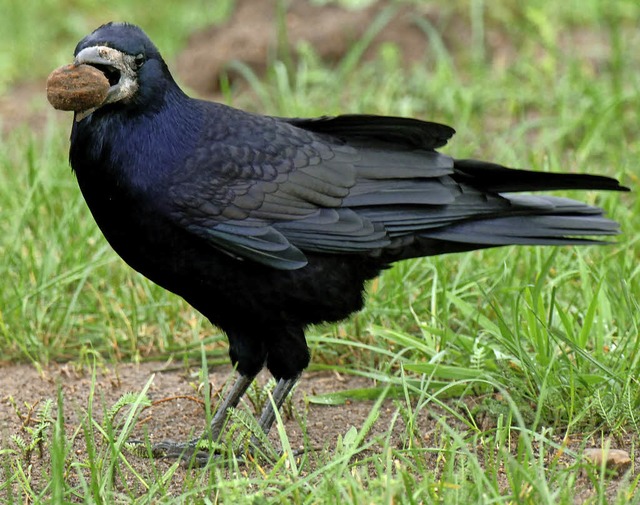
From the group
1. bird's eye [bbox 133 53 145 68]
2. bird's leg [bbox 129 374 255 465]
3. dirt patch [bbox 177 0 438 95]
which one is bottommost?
bird's leg [bbox 129 374 255 465]

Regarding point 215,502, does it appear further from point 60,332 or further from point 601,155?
point 601,155

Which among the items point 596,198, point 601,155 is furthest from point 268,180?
point 601,155

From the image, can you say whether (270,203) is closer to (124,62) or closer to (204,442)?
(124,62)

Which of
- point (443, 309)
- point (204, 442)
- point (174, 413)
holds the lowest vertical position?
point (174, 413)

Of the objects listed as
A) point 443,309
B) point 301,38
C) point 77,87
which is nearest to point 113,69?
point 77,87

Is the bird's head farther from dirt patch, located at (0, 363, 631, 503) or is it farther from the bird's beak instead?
dirt patch, located at (0, 363, 631, 503)

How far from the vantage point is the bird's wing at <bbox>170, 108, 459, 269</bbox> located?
12.7 feet

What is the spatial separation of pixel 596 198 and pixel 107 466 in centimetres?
286

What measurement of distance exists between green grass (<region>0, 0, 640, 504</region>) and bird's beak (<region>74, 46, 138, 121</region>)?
1.03 metres

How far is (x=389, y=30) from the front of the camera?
7.58 meters

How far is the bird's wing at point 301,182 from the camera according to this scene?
3.86m

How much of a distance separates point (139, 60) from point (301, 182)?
72 cm

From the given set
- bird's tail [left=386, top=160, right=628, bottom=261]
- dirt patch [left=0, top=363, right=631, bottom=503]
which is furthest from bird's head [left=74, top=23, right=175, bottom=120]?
bird's tail [left=386, top=160, right=628, bottom=261]

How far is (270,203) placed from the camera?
4.01 meters
